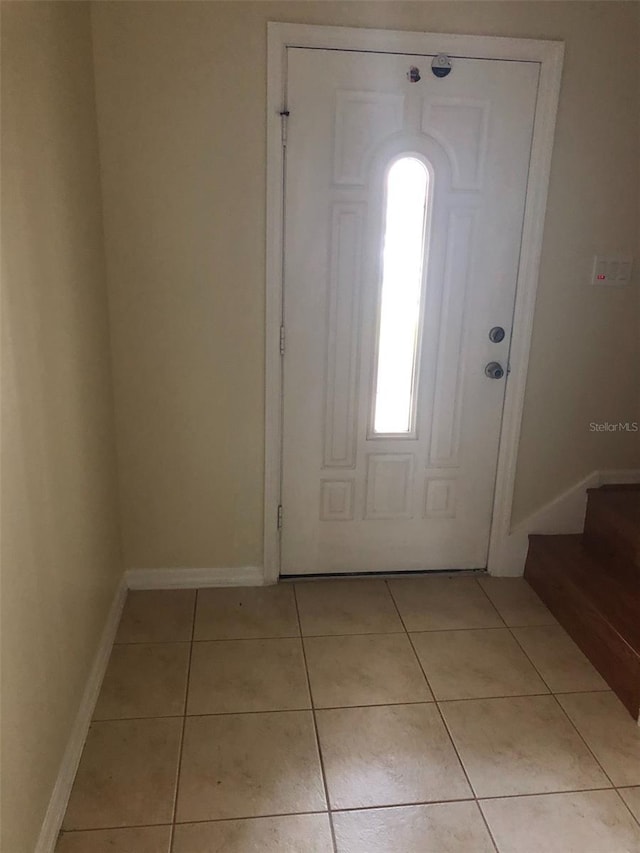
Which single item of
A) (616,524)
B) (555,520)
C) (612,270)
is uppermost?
(612,270)

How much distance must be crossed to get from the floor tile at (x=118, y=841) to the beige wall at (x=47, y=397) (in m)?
0.12

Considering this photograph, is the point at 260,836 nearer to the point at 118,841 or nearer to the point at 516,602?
the point at 118,841

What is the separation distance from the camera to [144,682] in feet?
6.97

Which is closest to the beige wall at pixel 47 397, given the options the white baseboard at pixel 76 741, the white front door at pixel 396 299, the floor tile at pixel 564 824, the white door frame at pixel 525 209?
the white baseboard at pixel 76 741

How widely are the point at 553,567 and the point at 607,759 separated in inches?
32.8

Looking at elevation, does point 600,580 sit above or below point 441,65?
below

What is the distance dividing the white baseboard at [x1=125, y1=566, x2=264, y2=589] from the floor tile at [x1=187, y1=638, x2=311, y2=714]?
38 centimetres

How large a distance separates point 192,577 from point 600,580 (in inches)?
63.3

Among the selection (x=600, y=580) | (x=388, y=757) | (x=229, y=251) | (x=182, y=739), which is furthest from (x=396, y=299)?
(x=182, y=739)

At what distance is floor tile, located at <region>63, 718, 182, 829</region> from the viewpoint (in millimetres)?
1644

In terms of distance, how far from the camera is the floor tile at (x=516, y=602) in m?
2.54

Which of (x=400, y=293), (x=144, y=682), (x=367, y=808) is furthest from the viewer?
(x=400, y=293)

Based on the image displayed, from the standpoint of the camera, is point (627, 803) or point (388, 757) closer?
point (627, 803)

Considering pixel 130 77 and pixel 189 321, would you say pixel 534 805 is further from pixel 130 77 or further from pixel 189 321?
pixel 130 77
